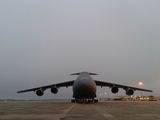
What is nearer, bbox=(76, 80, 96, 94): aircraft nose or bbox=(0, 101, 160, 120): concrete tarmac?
bbox=(0, 101, 160, 120): concrete tarmac

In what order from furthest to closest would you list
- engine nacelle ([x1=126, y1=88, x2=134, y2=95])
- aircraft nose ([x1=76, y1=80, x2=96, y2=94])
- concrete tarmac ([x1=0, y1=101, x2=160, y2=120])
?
1. engine nacelle ([x1=126, y1=88, x2=134, y2=95])
2. aircraft nose ([x1=76, y1=80, x2=96, y2=94])
3. concrete tarmac ([x1=0, y1=101, x2=160, y2=120])

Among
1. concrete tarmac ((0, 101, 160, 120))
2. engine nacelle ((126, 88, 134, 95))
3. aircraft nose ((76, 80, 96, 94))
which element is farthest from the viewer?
engine nacelle ((126, 88, 134, 95))

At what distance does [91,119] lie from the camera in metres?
6.22

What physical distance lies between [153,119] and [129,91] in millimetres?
20596

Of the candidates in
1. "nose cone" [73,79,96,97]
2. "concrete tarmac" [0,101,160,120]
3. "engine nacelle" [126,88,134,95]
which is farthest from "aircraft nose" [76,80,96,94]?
"engine nacelle" [126,88,134,95]

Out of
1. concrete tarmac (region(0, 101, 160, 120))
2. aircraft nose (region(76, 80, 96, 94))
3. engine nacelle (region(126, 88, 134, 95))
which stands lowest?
concrete tarmac (region(0, 101, 160, 120))

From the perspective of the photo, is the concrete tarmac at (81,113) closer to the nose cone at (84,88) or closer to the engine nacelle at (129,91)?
the nose cone at (84,88)

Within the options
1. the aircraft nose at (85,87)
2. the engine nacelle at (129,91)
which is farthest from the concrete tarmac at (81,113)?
the engine nacelle at (129,91)

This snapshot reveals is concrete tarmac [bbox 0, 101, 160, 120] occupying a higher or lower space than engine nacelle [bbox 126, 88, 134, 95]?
lower

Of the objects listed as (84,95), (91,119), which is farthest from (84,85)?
(91,119)

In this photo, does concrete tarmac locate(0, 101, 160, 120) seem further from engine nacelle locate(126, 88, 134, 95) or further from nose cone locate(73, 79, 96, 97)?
engine nacelle locate(126, 88, 134, 95)

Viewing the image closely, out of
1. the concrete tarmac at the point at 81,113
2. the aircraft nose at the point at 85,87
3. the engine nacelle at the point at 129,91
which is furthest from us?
the engine nacelle at the point at 129,91

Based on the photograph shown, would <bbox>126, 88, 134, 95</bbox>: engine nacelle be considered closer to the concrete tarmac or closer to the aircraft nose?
the aircraft nose

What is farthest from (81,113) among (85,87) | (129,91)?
(129,91)
